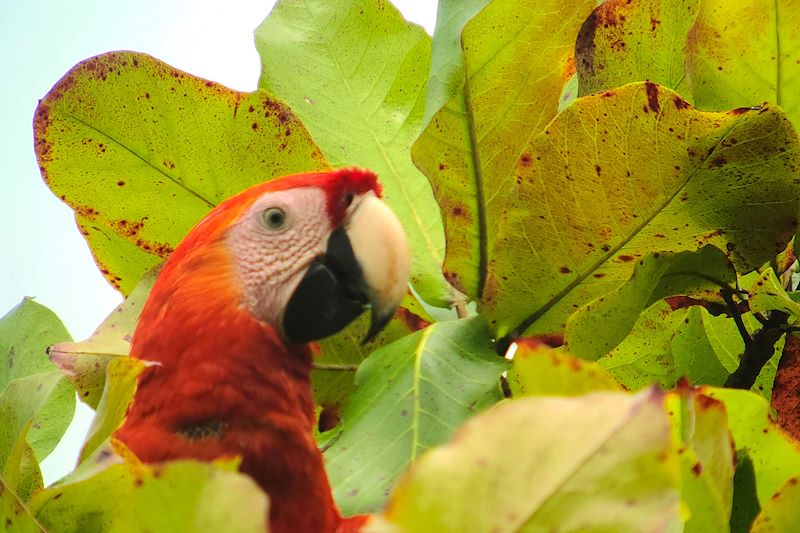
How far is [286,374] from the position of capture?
0.49 meters

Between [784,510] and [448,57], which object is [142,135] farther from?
[784,510]

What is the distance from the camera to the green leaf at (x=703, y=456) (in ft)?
0.76

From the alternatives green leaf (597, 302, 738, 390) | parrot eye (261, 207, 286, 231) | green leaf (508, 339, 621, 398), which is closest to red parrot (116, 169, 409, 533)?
parrot eye (261, 207, 286, 231)

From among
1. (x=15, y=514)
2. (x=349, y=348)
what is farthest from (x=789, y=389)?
(x=15, y=514)

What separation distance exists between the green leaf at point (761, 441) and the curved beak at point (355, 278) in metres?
0.21

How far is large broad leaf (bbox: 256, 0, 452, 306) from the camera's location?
0.52 meters

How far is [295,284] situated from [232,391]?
92mm

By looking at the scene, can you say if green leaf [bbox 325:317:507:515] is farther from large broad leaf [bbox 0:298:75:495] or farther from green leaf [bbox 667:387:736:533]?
large broad leaf [bbox 0:298:75:495]

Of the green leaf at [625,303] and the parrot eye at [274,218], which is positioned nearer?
the green leaf at [625,303]

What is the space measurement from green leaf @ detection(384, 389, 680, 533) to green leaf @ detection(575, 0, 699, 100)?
30cm

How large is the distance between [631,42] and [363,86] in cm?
16

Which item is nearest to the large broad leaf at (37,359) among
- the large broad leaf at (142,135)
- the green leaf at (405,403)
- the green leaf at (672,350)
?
the large broad leaf at (142,135)

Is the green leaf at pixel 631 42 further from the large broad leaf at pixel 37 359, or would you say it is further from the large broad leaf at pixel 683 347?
the large broad leaf at pixel 37 359

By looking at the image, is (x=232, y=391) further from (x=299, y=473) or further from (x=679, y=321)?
(x=679, y=321)
